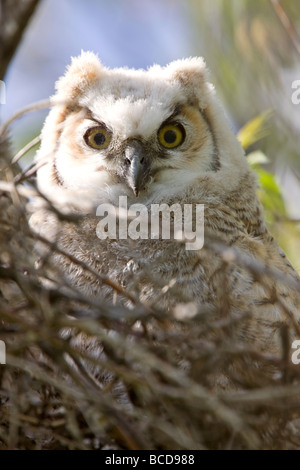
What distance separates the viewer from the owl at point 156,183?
253 cm

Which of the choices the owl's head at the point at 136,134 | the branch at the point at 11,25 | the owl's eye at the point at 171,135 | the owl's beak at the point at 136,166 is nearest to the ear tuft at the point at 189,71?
the owl's head at the point at 136,134

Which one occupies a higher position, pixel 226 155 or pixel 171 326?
pixel 226 155

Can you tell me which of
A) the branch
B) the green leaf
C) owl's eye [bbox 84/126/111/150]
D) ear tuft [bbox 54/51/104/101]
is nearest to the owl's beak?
owl's eye [bbox 84/126/111/150]

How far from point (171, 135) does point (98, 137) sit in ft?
1.02

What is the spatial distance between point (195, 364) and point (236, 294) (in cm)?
65

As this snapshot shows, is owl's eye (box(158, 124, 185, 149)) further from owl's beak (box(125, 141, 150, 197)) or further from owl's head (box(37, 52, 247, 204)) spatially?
owl's beak (box(125, 141, 150, 197))

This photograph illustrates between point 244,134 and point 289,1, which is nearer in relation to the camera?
point 244,134

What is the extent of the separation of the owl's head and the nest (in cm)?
73

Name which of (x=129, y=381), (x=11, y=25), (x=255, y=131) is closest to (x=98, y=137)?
(x=255, y=131)

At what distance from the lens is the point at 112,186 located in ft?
9.41

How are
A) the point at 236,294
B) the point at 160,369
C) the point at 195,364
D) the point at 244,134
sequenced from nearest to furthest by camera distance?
the point at 160,369 < the point at 195,364 < the point at 236,294 < the point at 244,134

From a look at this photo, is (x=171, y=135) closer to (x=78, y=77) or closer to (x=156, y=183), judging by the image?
(x=156, y=183)

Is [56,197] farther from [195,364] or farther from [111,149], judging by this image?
[195,364]

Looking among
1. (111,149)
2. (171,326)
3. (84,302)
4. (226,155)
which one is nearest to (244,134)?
(226,155)
